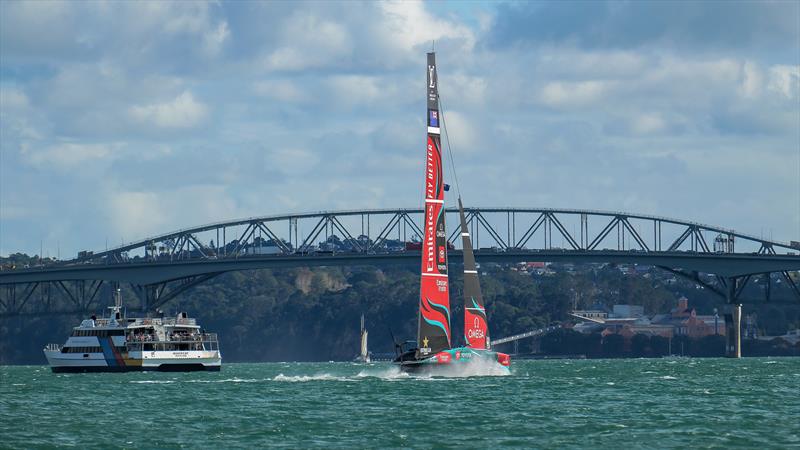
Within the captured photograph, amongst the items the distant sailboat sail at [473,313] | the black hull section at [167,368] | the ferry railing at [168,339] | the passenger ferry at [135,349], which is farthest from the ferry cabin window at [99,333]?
the distant sailboat sail at [473,313]

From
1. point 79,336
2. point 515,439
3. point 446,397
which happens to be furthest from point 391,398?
point 79,336

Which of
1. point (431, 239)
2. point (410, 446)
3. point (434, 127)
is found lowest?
point (410, 446)

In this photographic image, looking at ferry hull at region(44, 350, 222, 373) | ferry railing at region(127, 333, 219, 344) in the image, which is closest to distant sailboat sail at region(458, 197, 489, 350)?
ferry railing at region(127, 333, 219, 344)

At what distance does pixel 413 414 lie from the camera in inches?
2665

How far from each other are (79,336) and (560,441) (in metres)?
87.8

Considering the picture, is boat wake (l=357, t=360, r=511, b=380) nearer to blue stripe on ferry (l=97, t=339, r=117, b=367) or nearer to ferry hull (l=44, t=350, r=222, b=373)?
ferry hull (l=44, t=350, r=222, b=373)

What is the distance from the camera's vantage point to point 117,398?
85.5 meters

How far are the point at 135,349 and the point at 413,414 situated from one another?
68.5 metres

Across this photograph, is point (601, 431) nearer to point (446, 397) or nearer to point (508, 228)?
point (446, 397)

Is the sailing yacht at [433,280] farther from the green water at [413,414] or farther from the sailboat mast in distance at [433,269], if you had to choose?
the green water at [413,414]

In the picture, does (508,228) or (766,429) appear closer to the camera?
(766,429)

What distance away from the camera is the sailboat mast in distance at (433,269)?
3467 inches

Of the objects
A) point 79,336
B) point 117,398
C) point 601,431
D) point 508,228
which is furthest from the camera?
point 508,228

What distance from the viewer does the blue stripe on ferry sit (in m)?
133
